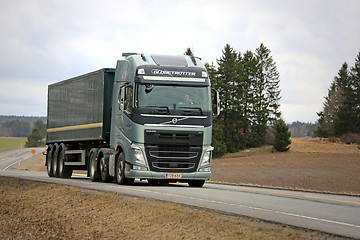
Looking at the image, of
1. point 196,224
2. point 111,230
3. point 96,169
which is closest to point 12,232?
point 111,230

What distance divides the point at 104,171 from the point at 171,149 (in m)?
5.02

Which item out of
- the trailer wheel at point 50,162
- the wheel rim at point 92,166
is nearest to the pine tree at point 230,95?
the trailer wheel at point 50,162

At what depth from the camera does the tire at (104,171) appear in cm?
2323

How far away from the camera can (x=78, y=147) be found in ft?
90.2

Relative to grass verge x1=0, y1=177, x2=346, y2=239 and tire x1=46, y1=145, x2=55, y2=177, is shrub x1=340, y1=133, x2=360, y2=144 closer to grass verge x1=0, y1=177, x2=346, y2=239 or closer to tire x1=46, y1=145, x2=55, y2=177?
tire x1=46, y1=145, x2=55, y2=177

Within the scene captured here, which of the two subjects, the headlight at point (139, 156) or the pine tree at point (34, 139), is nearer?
the headlight at point (139, 156)

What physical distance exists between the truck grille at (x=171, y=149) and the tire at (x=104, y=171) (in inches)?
169

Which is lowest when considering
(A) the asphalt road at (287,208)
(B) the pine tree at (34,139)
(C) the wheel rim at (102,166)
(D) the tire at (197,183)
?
(A) the asphalt road at (287,208)

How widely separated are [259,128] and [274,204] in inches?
3114

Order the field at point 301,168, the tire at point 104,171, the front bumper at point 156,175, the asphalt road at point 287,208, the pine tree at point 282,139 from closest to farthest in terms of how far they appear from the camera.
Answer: the asphalt road at point 287,208
the front bumper at point 156,175
the tire at point 104,171
the field at point 301,168
the pine tree at point 282,139

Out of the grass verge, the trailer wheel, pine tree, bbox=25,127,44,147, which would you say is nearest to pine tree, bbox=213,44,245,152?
the trailer wheel

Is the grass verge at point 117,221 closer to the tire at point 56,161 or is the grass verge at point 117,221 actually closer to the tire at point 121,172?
the tire at point 121,172

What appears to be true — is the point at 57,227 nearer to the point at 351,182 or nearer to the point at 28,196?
the point at 28,196

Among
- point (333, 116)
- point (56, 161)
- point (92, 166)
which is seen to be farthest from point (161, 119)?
point (333, 116)
